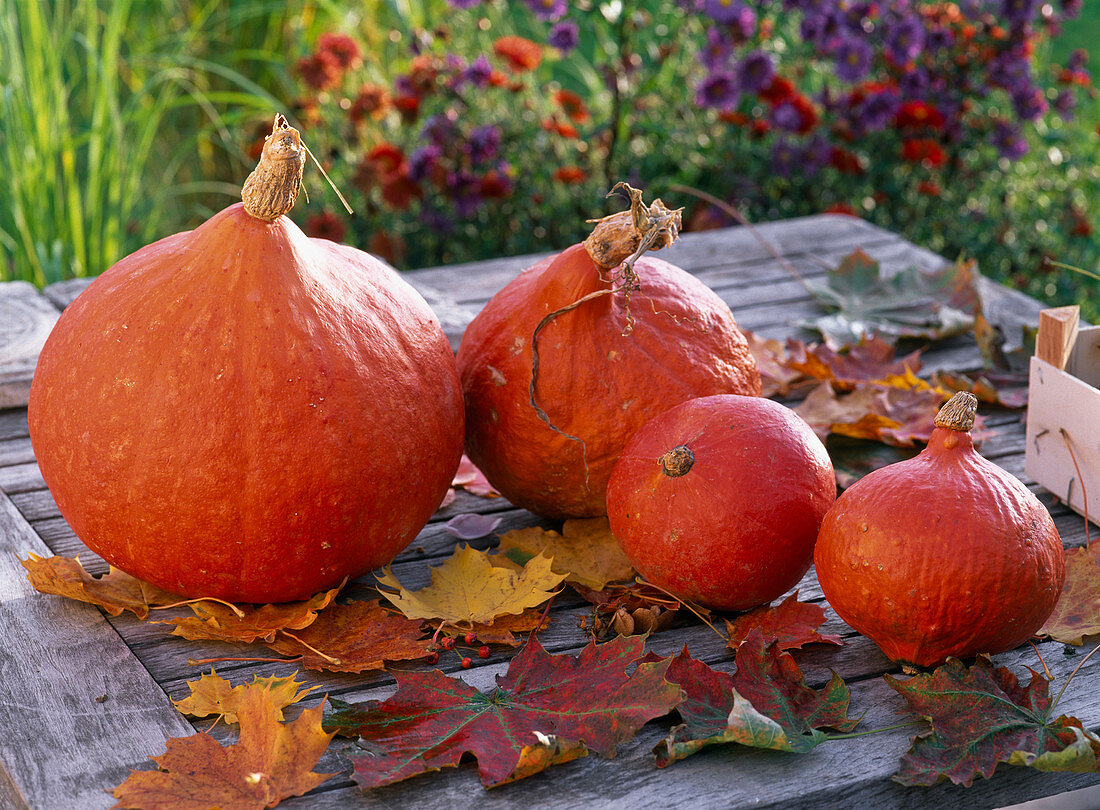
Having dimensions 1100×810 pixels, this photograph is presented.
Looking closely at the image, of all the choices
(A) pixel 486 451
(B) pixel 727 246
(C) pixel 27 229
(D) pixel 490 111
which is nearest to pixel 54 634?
(A) pixel 486 451

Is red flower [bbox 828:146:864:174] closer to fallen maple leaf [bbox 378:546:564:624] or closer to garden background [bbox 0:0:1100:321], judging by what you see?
garden background [bbox 0:0:1100:321]

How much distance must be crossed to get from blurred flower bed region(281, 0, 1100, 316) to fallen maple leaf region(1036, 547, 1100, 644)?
2653mm

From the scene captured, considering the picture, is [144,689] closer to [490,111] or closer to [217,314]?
[217,314]

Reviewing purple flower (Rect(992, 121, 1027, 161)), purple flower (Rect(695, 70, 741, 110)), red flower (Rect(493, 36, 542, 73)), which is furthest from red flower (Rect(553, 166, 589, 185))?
purple flower (Rect(992, 121, 1027, 161))

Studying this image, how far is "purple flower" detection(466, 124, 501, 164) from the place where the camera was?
3928 millimetres

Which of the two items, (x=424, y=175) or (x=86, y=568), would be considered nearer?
(x=86, y=568)

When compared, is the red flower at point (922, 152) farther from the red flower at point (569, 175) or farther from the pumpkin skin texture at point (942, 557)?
the pumpkin skin texture at point (942, 557)

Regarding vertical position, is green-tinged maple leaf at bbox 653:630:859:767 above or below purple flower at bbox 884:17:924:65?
below

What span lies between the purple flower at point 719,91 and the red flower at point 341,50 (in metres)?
1.28

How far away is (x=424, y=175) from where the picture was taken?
3992 mm

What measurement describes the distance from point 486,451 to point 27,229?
265 centimetres

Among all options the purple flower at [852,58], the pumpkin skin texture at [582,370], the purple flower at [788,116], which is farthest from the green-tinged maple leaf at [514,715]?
the purple flower at [852,58]

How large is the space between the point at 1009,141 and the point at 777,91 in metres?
0.92

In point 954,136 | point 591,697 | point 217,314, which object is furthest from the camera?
point 954,136
